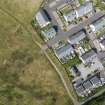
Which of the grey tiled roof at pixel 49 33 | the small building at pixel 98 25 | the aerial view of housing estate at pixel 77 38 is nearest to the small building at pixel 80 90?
the aerial view of housing estate at pixel 77 38

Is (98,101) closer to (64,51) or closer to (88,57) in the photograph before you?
(88,57)

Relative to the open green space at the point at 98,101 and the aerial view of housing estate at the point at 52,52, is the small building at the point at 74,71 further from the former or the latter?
the open green space at the point at 98,101

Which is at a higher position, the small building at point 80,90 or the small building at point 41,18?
the small building at point 41,18

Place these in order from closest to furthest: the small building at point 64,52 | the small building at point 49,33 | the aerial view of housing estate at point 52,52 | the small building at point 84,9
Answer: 1. the aerial view of housing estate at point 52,52
2. the small building at point 64,52
3. the small building at point 49,33
4. the small building at point 84,9

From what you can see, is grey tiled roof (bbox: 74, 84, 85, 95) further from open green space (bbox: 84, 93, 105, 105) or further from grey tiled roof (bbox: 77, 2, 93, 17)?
grey tiled roof (bbox: 77, 2, 93, 17)

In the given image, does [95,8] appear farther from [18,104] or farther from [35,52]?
[18,104]

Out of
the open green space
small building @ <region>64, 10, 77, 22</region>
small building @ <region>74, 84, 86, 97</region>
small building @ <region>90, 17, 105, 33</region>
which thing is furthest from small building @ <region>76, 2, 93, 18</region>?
the open green space

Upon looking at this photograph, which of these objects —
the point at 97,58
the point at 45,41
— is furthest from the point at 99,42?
the point at 45,41

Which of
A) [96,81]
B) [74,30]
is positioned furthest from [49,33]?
[96,81]

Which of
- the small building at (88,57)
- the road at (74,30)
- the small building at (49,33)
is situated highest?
the small building at (49,33)
